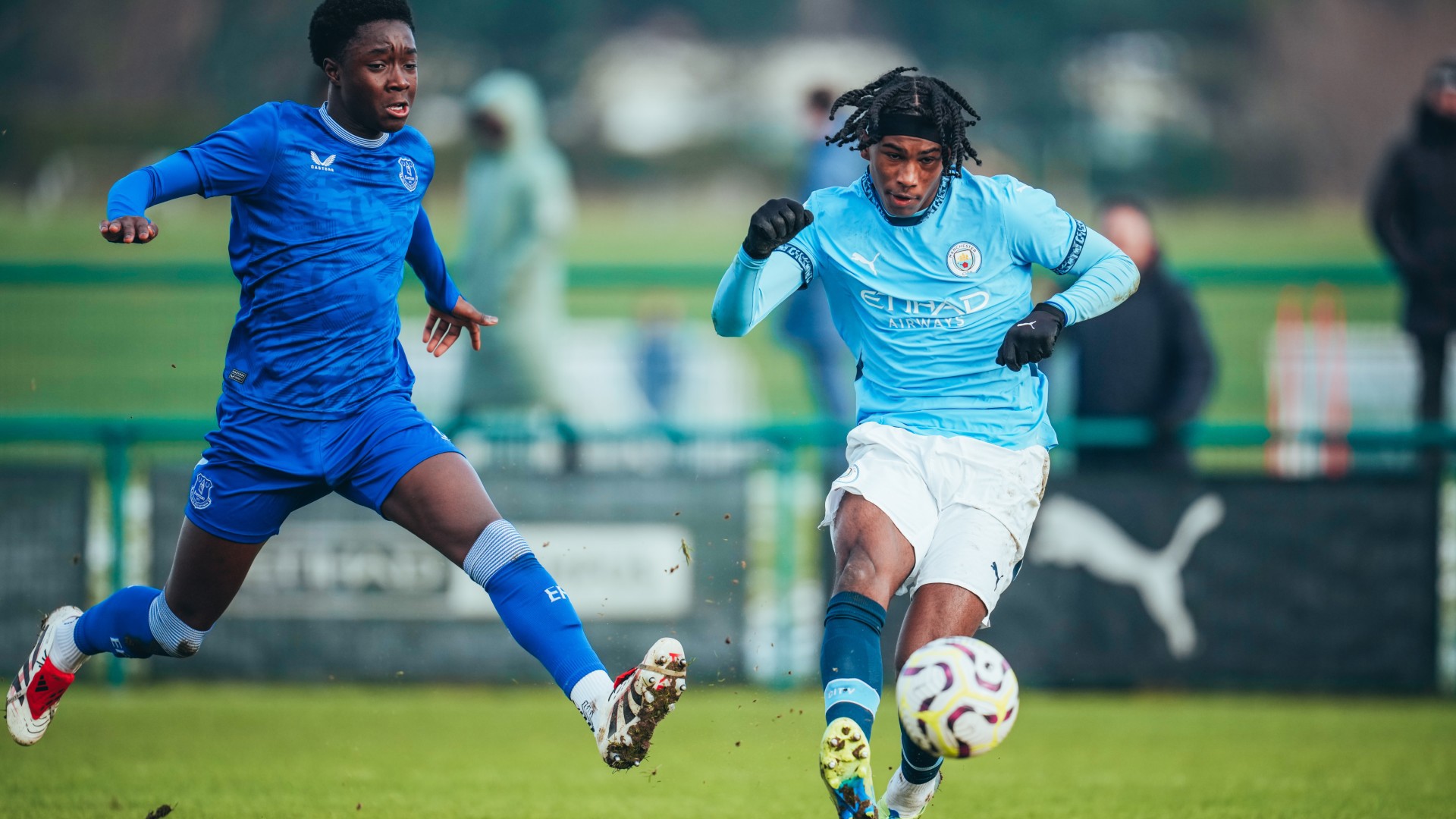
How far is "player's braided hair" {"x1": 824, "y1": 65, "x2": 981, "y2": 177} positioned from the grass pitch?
2341 mm

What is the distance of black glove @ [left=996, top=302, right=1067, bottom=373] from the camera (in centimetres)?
459

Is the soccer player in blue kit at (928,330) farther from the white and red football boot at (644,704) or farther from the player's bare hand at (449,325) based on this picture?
the player's bare hand at (449,325)

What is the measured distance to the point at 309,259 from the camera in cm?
489

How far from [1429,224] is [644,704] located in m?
7.12

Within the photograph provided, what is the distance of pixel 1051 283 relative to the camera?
10586mm

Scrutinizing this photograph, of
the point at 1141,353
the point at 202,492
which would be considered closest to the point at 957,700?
the point at 202,492

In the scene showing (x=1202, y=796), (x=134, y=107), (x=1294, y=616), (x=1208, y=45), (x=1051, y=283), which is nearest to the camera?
(x=1202, y=796)

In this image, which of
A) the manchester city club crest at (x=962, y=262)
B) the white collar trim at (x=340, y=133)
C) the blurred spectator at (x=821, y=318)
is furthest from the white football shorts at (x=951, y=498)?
the blurred spectator at (x=821, y=318)

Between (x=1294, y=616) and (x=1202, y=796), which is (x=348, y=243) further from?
(x=1294, y=616)

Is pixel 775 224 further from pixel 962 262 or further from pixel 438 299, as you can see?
pixel 438 299

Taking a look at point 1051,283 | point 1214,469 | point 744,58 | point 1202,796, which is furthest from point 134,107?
point 1202,796

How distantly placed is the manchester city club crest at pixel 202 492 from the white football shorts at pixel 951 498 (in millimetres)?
1943

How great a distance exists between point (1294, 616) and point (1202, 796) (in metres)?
2.73

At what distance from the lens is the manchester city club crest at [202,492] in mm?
5012
